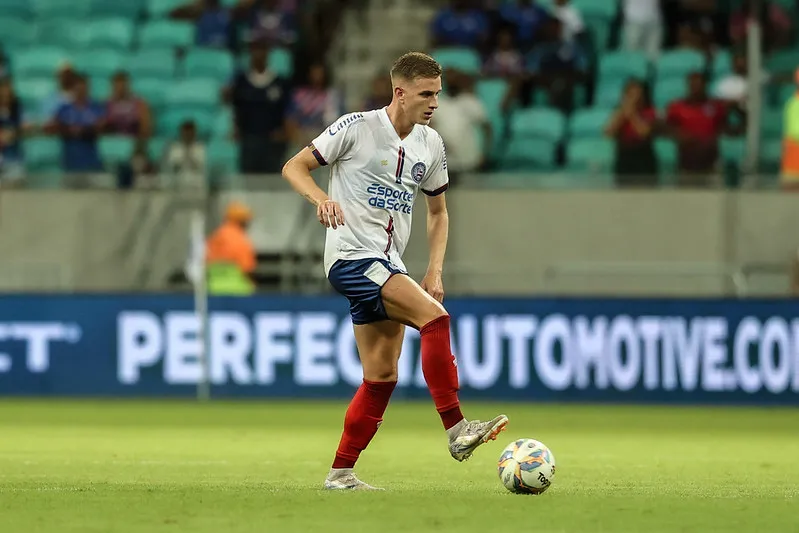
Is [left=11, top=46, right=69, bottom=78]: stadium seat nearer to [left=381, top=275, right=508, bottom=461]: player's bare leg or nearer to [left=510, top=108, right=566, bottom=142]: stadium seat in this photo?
[left=510, top=108, right=566, bottom=142]: stadium seat

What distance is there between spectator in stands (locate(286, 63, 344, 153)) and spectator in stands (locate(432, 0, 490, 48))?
6.00 ft

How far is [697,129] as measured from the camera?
1906cm

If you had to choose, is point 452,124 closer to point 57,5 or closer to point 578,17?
point 578,17

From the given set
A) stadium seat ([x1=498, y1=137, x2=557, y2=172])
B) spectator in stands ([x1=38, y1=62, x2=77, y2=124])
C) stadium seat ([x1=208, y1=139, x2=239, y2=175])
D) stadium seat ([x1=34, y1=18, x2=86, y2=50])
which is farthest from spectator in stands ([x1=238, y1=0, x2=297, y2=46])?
stadium seat ([x1=498, y1=137, x2=557, y2=172])

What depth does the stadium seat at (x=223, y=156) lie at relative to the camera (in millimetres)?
18469

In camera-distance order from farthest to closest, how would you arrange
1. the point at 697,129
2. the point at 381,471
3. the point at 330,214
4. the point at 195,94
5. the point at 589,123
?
the point at 195,94 < the point at 589,123 < the point at 697,129 < the point at 381,471 < the point at 330,214

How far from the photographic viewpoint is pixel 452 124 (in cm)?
1902

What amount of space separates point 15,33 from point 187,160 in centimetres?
547

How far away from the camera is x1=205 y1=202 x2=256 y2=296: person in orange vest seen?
18109 mm

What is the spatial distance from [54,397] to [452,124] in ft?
18.2

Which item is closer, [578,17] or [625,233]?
[625,233]

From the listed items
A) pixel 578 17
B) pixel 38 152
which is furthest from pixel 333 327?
pixel 578 17

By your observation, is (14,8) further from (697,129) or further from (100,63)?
(697,129)

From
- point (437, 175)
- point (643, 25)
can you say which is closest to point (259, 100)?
point (643, 25)
